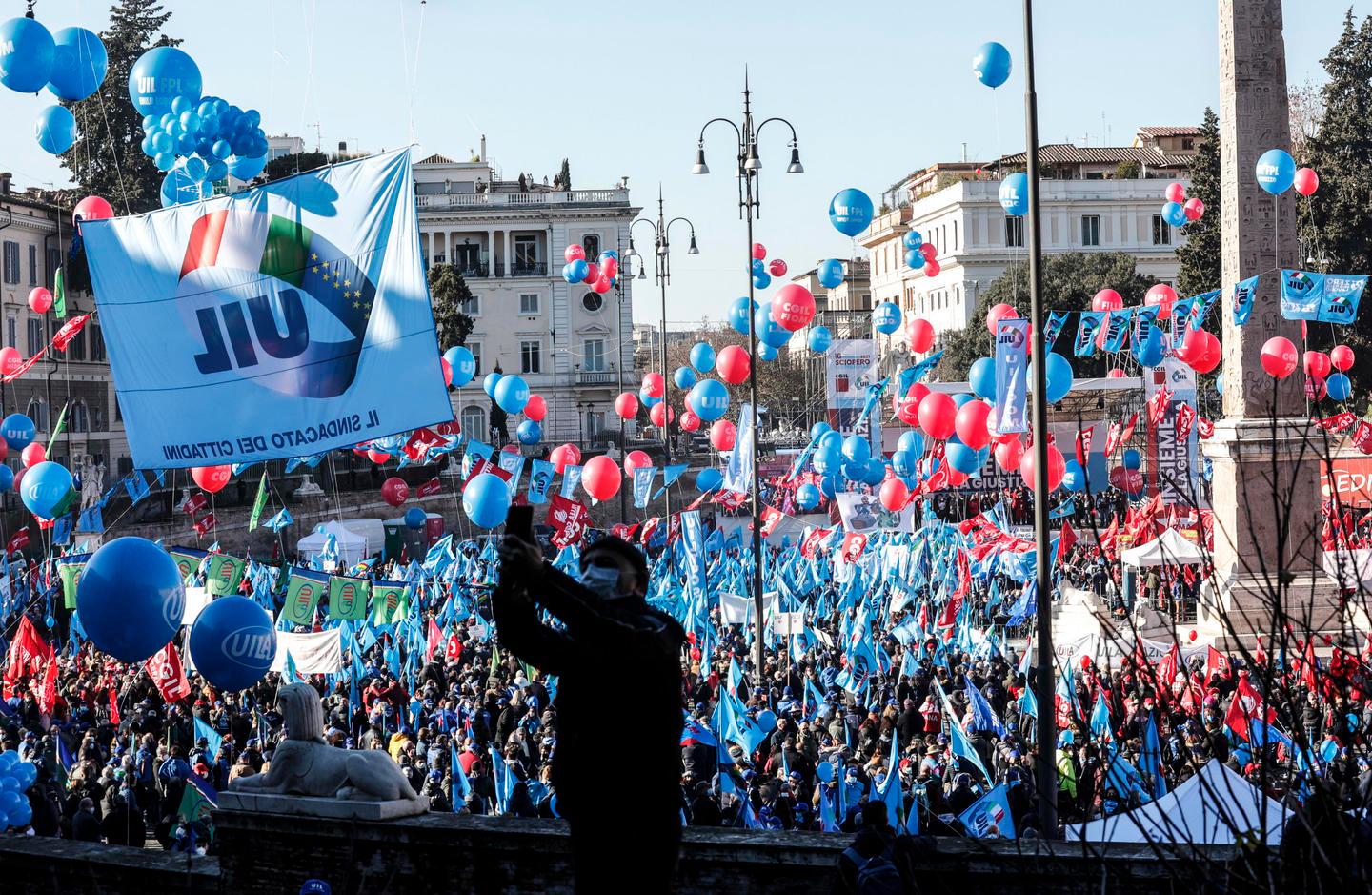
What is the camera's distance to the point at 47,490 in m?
19.6

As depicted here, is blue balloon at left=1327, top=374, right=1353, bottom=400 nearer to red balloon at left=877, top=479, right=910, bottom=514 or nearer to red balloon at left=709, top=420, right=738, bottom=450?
red balloon at left=877, top=479, right=910, bottom=514

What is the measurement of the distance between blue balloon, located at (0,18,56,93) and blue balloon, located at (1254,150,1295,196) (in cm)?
1271

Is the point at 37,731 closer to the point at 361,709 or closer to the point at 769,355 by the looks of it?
the point at 361,709

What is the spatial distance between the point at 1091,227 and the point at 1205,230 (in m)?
25.9

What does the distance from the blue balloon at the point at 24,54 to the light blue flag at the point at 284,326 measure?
6.02 metres

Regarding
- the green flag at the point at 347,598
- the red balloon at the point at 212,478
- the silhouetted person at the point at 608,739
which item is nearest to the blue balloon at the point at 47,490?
the red balloon at the point at 212,478

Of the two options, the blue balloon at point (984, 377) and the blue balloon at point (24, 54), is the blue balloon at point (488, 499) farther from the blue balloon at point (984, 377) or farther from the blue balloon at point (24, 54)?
the blue balloon at point (24, 54)

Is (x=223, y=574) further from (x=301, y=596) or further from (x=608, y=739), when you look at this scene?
(x=608, y=739)

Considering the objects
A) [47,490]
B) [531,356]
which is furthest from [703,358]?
[531,356]

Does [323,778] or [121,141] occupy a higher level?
[121,141]

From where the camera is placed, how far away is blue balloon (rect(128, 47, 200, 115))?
49.4ft

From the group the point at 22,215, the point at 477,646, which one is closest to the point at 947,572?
the point at 477,646

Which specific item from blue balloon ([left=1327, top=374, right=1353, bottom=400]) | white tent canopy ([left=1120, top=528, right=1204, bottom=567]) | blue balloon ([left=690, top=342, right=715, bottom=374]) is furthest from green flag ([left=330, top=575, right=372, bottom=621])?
blue balloon ([left=1327, top=374, right=1353, bottom=400])

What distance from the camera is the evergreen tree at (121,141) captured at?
48.3 m
